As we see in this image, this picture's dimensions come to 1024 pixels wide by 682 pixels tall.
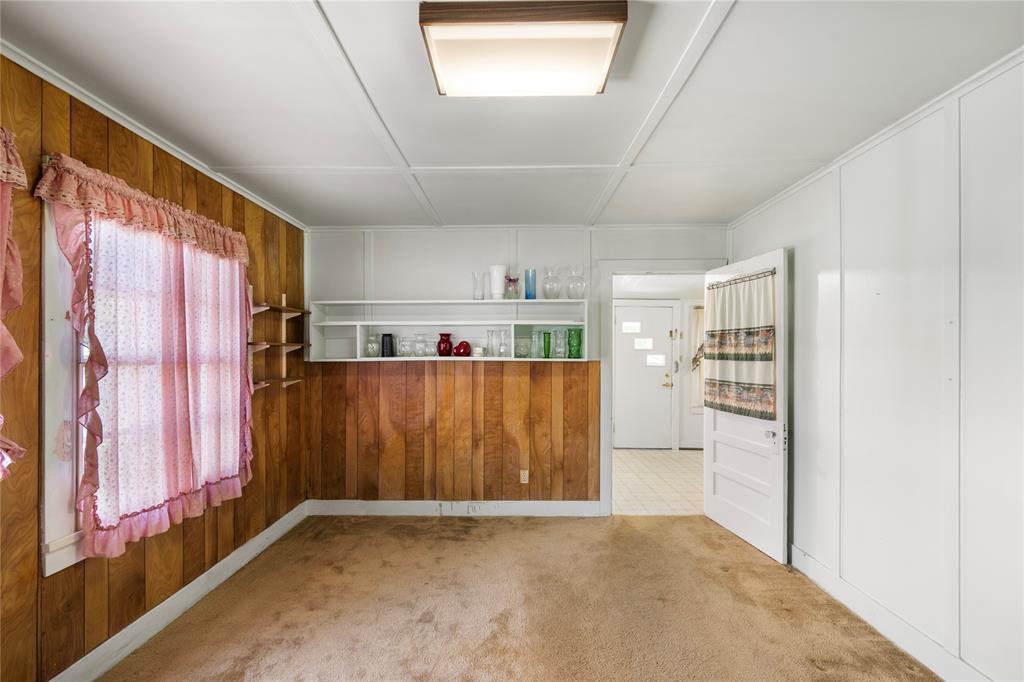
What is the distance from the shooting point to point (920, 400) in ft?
6.41

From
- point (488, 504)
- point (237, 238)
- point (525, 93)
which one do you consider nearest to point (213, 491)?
point (237, 238)

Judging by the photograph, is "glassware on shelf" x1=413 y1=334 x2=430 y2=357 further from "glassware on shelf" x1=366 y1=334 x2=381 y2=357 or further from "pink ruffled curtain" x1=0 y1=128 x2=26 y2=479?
"pink ruffled curtain" x1=0 y1=128 x2=26 y2=479

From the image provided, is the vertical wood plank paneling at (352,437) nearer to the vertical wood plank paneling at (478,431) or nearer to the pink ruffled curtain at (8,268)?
the vertical wood plank paneling at (478,431)

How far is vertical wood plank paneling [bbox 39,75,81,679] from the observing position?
5.37 feet

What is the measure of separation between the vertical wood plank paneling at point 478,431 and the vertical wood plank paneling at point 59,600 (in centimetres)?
241

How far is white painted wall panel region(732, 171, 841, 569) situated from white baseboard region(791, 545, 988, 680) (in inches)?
3.3

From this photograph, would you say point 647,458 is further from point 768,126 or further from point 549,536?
point 768,126

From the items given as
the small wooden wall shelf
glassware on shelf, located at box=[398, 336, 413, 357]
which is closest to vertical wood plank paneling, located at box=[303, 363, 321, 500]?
the small wooden wall shelf

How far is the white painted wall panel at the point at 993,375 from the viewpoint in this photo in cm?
158

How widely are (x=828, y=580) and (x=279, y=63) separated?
3.71m

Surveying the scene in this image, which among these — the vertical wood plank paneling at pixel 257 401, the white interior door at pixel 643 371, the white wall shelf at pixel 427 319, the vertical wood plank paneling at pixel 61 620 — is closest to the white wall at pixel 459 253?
the white wall shelf at pixel 427 319

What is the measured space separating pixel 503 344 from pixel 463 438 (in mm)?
875

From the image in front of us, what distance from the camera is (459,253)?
3826 mm

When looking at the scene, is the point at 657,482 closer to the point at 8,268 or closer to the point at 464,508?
the point at 464,508
